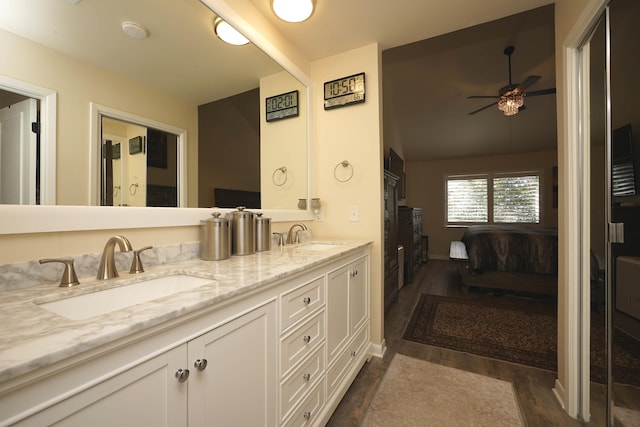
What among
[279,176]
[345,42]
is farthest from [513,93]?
[279,176]

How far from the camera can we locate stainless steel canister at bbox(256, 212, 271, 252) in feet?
5.33

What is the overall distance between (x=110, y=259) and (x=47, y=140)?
46cm

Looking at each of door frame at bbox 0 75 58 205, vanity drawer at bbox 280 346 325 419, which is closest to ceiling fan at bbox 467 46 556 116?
vanity drawer at bbox 280 346 325 419

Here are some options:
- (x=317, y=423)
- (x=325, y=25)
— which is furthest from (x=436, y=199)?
(x=317, y=423)

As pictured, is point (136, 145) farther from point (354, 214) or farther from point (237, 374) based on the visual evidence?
point (354, 214)

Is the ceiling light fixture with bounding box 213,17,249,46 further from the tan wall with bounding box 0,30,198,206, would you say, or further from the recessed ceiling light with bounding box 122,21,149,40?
the tan wall with bounding box 0,30,198,206

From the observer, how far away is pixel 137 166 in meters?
1.18

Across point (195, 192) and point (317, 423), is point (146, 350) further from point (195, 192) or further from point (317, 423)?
point (317, 423)

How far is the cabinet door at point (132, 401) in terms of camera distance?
1.62 ft

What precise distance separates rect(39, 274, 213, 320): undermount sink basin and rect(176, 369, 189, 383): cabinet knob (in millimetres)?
355

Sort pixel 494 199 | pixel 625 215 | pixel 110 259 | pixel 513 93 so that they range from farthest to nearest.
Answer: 1. pixel 494 199
2. pixel 513 93
3. pixel 625 215
4. pixel 110 259

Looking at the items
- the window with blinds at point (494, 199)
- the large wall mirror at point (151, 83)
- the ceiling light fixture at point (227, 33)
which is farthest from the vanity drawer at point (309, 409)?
the window with blinds at point (494, 199)

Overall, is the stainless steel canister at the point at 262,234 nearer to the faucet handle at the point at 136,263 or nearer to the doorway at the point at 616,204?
the faucet handle at the point at 136,263

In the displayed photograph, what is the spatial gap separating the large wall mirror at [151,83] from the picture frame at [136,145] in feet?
0.35
